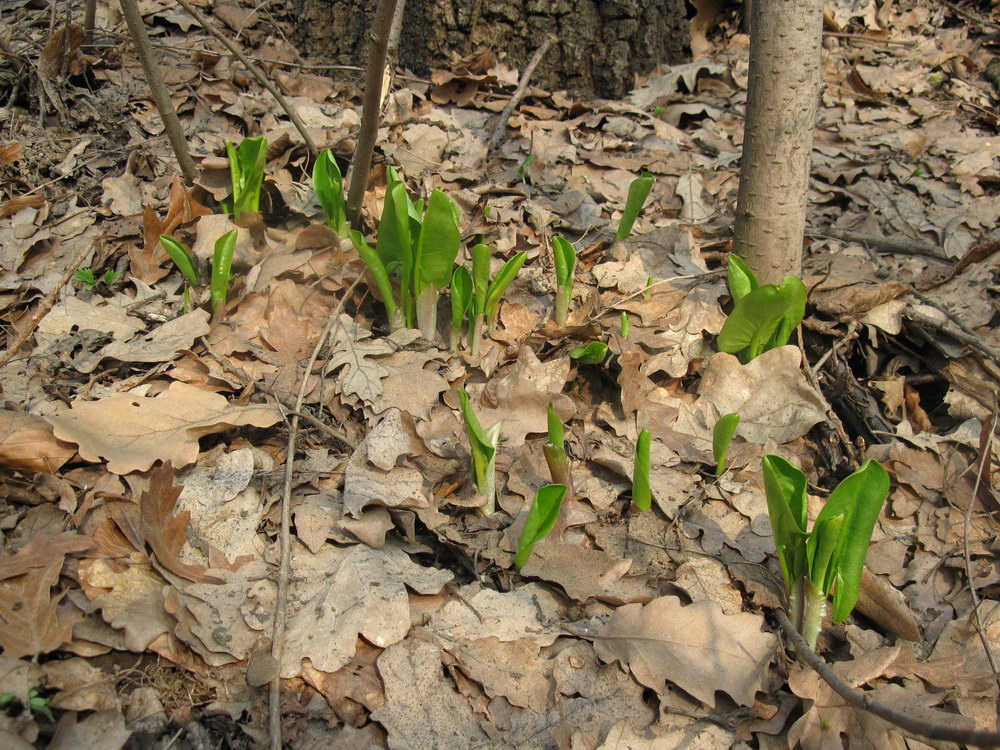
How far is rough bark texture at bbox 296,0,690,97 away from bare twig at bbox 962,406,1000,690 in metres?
2.62

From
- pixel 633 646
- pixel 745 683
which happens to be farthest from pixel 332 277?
pixel 745 683

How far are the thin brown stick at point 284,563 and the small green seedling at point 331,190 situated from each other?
50 cm

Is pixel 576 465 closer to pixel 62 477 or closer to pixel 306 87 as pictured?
pixel 62 477

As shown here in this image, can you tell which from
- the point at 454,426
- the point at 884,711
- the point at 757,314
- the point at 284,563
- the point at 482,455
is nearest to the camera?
the point at 884,711

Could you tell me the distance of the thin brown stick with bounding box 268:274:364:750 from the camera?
1.44m

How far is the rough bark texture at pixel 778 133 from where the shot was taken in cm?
232

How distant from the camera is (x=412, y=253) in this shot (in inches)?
94.0

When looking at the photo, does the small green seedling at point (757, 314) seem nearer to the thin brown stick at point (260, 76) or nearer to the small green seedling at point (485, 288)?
the small green seedling at point (485, 288)

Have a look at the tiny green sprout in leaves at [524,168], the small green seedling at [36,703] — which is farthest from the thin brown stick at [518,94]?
the small green seedling at [36,703]

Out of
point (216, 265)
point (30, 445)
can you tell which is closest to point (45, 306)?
point (216, 265)

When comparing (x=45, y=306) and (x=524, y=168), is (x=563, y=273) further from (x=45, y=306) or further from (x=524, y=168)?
(x=45, y=306)

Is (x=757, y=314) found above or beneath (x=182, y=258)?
beneath

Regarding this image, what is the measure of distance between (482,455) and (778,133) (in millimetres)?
1542

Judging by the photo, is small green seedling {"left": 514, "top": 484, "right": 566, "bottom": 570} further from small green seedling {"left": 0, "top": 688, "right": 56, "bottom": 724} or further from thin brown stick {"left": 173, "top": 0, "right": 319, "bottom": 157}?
thin brown stick {"left": 173, "top": 0, "right": 319, "bottom": 157}
